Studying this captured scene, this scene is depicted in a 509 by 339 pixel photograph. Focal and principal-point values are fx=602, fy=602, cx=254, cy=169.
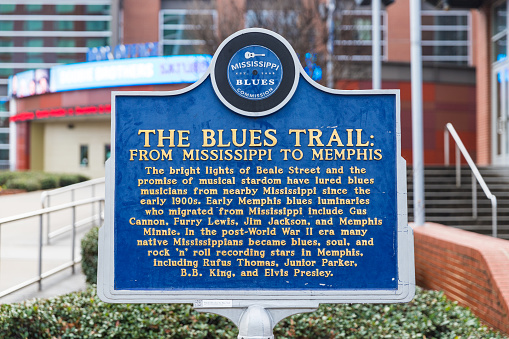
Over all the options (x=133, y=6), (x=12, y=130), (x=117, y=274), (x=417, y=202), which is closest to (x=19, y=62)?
(x=12, y=130)

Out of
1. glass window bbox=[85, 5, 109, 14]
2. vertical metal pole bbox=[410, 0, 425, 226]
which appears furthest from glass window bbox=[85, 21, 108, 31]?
vertical metal pole bbox=[410, 0, 425, 226]

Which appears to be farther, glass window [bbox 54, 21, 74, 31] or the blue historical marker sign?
glass window [bbox 54, 21, 74, 31]

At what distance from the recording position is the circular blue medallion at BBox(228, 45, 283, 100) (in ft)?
12.6

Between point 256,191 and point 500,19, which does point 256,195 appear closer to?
point 256,191

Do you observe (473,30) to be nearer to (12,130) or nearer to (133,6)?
(133,6)

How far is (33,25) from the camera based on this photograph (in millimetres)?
38375

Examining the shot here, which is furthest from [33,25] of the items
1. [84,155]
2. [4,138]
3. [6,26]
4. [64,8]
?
[84,155]

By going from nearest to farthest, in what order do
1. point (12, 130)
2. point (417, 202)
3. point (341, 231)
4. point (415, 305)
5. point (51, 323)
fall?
point (341, 231) → point (51, 323) → point (415, 305) → point (417, 202) → point (12, 130)

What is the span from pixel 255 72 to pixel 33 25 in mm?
38283

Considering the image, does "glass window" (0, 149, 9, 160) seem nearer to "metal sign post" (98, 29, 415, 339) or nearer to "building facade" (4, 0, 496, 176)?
"building facade" (4, 0, 496, 176)

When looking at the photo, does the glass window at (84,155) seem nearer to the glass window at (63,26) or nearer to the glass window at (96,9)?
the glass window at (63,26)

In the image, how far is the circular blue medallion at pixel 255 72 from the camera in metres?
3.83

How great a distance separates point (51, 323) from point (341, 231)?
287 centimetres

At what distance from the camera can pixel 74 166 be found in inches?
1330
